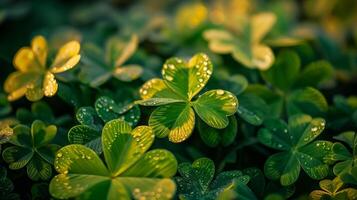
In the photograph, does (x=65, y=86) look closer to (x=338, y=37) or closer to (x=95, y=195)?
(x=95, y=195)

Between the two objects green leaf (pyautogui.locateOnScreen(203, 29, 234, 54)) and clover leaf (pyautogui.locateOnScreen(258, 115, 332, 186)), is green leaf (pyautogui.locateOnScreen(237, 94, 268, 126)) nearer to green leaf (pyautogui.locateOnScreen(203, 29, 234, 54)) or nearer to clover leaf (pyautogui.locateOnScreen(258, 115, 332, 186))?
clover leaf (pyautogui.locateOnScreen(258, 115, 332, 186))

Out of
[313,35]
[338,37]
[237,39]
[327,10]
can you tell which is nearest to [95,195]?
[237,39]

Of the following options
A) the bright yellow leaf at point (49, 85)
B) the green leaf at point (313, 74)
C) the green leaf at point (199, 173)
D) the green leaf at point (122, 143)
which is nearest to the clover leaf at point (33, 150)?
the bright yellow leaf at point (49, 85)

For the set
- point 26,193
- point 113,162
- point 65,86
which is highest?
point 65,86

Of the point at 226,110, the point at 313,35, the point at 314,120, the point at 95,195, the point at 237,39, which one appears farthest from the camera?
the point at 313,35

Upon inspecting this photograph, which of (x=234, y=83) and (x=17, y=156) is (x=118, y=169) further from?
(x=234, y=83)

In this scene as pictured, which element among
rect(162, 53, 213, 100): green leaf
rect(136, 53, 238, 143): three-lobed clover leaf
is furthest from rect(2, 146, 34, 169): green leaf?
rect(162, 53, 213, 100): green leaf

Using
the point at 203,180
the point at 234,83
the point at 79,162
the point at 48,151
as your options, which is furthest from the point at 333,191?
the point at 48,151

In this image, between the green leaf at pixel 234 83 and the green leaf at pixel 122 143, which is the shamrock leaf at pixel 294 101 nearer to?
the green leaf at pixel 234 83
